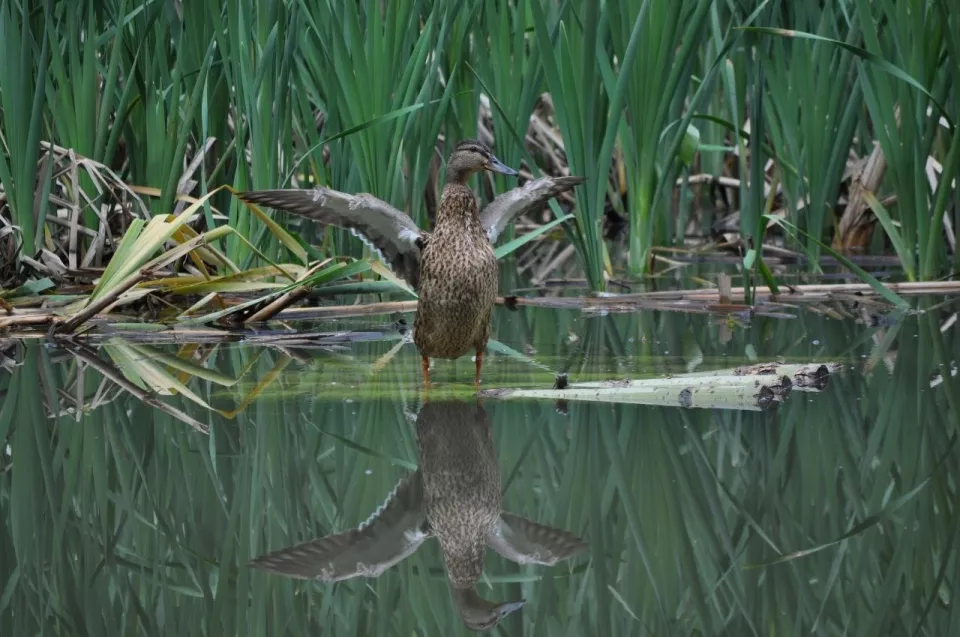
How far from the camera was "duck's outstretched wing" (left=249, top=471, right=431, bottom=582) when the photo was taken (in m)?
2.26

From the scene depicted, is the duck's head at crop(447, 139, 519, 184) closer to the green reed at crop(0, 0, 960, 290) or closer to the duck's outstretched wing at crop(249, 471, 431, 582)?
the green reed at crop(0, 0, 960, 290)

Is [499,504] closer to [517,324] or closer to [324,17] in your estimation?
[517,324]

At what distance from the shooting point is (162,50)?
5812 mm

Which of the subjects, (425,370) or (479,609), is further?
(425,370)

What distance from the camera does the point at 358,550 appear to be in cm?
236

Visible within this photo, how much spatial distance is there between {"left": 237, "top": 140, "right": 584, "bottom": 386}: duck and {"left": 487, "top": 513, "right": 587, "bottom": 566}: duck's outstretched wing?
1682 millimetres

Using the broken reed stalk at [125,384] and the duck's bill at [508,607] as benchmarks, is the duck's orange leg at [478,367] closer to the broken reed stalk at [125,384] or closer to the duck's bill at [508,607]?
the broken reed stalk at [125,384]

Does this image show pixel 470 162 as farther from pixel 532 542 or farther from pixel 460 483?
pixel 532 542

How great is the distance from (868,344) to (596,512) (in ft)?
7.51

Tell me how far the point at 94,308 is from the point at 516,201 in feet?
4.94

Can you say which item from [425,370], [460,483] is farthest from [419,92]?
[460,483]

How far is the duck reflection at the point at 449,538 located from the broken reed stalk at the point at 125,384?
2.48ft

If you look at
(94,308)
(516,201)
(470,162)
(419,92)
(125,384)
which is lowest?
(125,384)

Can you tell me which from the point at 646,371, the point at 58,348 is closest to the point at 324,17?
the point at 58,348
